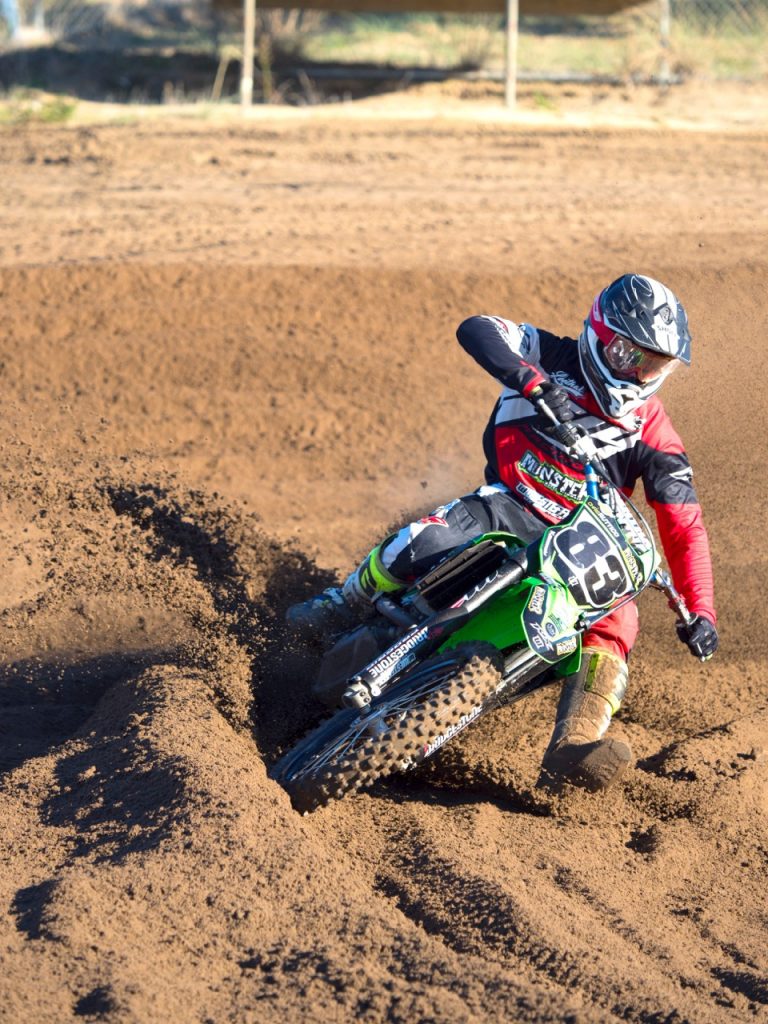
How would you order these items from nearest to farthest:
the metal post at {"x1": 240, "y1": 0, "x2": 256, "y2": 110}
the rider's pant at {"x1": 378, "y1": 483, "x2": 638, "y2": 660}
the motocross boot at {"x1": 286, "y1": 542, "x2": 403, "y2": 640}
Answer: the rider's pant at {"x1": 378, "y1": 483, "x2": 638, "y2": 660} < the motocross boot at {"x1": 286, "y1": 542, "x2": 403, "y2": 640} < the metal post at {"x1": 240, "y1": 0, "x2": 256, "y2": 110}

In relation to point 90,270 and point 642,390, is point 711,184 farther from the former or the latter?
point 642,390

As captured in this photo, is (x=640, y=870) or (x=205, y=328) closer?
(x=640, y=870)

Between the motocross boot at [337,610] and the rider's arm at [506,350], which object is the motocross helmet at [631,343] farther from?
the motocross boot at [337,610]

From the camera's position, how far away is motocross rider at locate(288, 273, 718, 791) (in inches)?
203

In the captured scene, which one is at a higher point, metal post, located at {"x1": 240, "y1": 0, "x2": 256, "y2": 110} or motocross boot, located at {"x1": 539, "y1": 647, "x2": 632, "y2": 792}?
metal post, located at {"x1": 240, "y1": 0, "x2": 256, "y2": 110}

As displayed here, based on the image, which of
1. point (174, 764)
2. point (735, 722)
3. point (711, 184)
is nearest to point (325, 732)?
point (174, 764)

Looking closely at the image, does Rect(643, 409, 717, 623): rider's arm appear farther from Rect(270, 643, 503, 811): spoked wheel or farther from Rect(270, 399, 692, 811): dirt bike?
Rect(270, 643, 503, 811): spoked wheel

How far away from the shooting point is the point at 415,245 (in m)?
11.4

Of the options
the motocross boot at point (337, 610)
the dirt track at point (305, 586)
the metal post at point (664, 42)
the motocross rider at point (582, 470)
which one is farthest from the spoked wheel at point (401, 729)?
the metal post at point (664, 42)

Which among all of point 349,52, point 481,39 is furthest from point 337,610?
point 349,52

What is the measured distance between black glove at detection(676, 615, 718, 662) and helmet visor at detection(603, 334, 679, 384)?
1052 millimetres

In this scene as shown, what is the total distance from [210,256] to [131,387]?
6.58ft

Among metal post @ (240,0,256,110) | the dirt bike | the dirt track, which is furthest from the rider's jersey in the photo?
metal post @ (240,0,256,110)

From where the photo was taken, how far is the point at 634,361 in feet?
17.3
